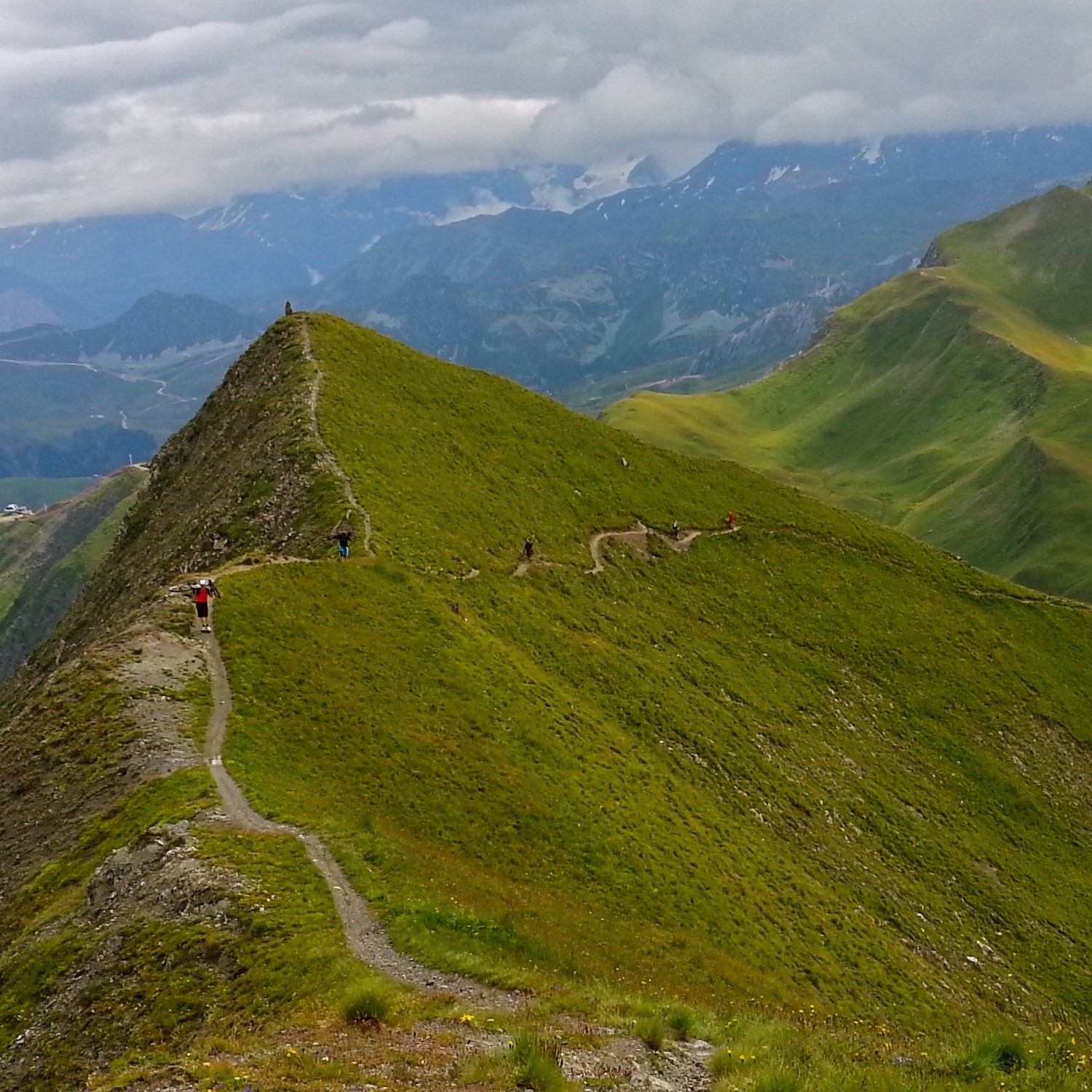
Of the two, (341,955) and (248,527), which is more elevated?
(248,527)

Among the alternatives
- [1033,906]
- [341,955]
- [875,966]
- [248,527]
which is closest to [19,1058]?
[341,955]

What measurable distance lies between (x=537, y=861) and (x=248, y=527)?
36747mm

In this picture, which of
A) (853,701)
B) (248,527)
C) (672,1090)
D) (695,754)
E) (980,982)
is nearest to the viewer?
(672,1090)

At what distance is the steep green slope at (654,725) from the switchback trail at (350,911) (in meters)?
0.69

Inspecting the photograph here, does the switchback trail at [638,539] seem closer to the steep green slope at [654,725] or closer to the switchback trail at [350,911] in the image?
the steep green slope at [654,725]

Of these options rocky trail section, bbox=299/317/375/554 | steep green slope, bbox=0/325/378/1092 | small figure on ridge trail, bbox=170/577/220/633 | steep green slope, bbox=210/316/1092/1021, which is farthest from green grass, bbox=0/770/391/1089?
rocky trail section, bbox=299/317/375/554

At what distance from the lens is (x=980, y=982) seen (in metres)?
49.2

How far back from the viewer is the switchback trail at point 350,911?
24.9m

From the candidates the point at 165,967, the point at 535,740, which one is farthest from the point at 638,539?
the point at 165,967

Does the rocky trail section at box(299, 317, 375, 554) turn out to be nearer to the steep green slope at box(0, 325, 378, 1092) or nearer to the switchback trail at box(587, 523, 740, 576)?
the steep green slope at box(0, 325, 378, 1092)

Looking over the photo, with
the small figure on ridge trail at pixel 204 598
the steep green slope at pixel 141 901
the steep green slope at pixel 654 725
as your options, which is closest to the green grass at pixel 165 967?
the steep green slope at pixel 141 901

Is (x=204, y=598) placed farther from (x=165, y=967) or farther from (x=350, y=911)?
(x=165, y=967)

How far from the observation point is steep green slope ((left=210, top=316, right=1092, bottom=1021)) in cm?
3719

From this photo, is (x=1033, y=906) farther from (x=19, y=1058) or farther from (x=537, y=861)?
(x=19, y=1058)
